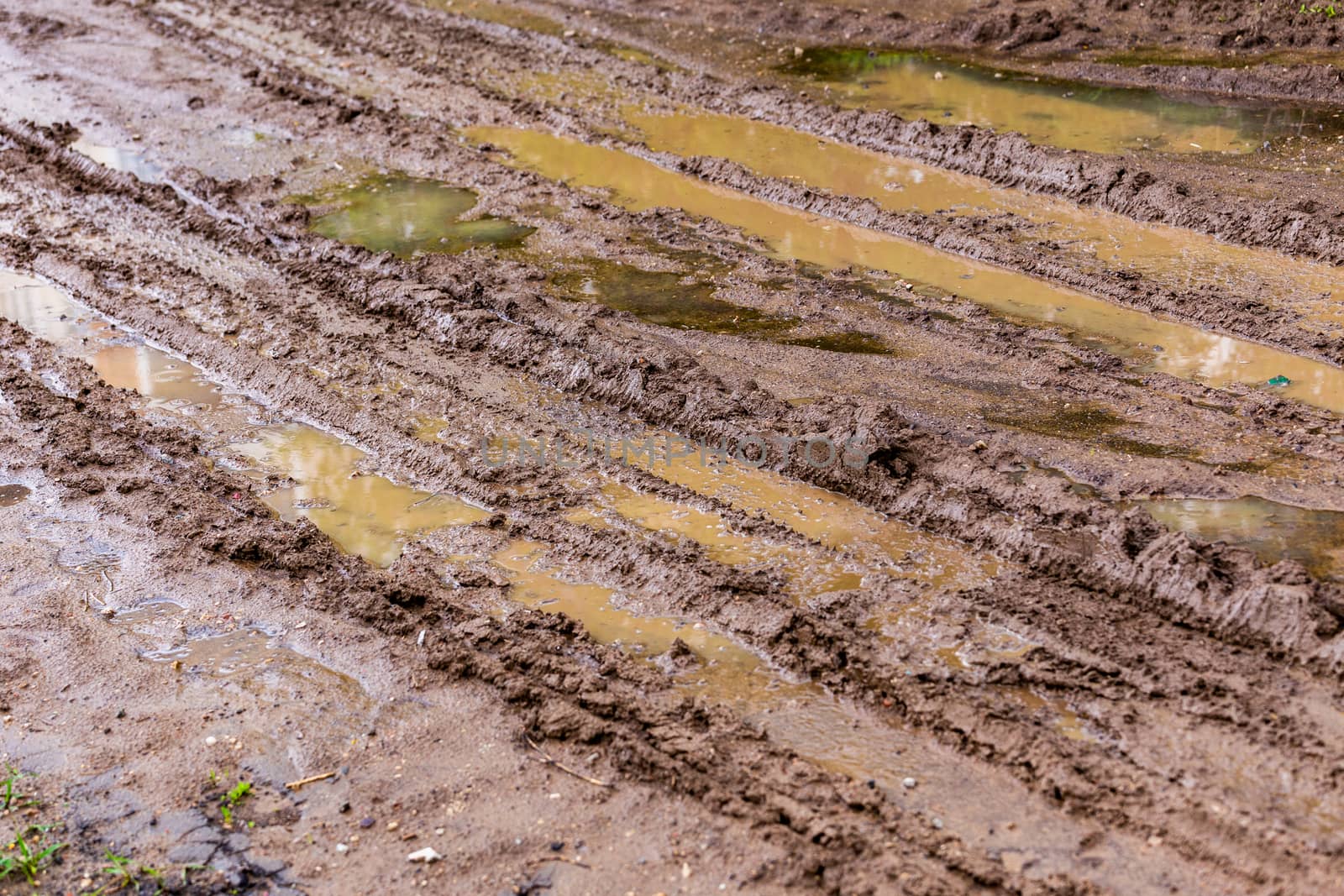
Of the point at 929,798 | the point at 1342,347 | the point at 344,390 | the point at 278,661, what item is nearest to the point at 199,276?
the point at 344,390

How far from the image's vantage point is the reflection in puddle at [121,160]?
12.3 metres

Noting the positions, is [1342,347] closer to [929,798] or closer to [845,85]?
[929,798]

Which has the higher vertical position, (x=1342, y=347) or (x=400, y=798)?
(x=1342, y=347)

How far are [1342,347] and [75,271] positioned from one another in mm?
10502

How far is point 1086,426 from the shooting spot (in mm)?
7414

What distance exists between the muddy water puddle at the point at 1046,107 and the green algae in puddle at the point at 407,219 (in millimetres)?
5099

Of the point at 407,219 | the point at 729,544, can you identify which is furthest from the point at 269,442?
the point at 407,219

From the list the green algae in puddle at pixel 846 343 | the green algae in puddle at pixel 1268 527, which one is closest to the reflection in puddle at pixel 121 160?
the green algae in puddle at pixel 846 343

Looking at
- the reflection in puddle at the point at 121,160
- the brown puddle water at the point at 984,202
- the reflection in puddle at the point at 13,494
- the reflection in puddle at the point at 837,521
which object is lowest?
the reflection in puddle at the point at 13,494

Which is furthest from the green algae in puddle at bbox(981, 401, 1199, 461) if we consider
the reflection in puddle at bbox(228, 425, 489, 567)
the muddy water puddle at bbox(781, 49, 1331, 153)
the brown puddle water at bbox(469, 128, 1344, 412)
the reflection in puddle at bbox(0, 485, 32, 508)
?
the reflection in puddle at bbox(0, 485, 32, 508)

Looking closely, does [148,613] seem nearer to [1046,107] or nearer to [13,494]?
[13,494]

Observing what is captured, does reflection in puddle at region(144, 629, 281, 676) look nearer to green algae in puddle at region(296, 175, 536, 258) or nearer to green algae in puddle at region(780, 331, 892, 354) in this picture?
green algae in puddle at region(780, 331, 892, 354)

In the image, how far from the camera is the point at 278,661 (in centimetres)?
576

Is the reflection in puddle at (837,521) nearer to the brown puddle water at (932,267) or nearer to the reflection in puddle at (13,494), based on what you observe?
the brown puddle water at (932,267)
